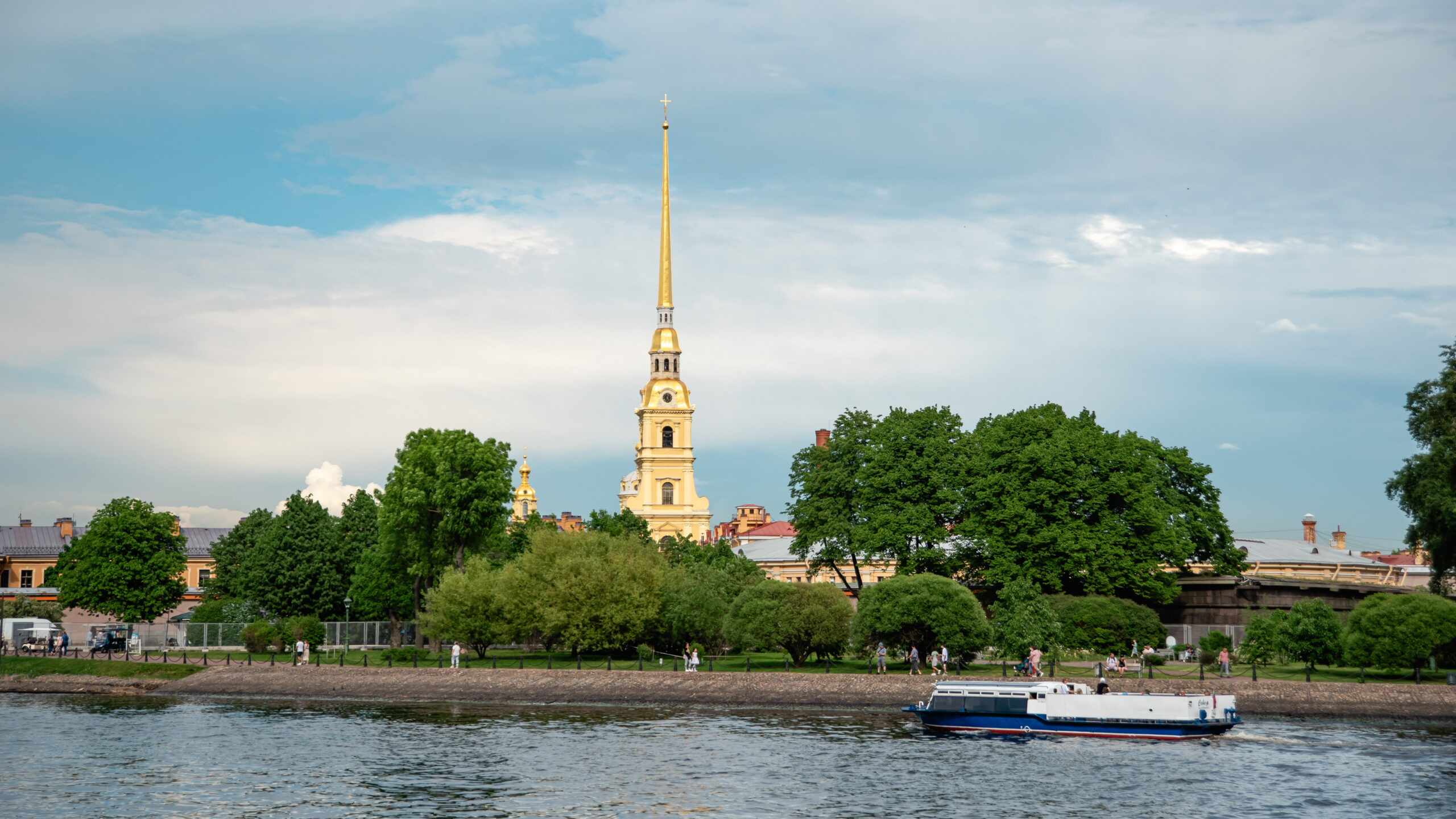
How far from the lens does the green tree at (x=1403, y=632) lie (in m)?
57.8

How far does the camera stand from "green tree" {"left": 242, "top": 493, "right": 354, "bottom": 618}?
301 feet

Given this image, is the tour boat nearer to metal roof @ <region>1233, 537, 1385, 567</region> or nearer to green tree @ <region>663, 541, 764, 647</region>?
green tree @ <region>663, 541, 764, 647</region>

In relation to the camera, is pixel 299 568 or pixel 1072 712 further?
pixel 299 568

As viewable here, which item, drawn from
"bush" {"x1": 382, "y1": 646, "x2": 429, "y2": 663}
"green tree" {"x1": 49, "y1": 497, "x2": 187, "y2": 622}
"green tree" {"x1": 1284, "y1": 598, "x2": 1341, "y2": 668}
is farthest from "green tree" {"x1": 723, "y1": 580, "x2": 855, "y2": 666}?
"green tree" {"x1": 49, "y1": 497, "x2": 187, "y2": 622}

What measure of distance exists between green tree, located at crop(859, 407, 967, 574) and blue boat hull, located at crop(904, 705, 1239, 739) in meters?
25.0

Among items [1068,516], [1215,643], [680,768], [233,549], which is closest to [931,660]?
[1068,516]

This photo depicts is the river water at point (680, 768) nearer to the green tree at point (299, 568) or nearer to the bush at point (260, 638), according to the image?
the bush at point (260, 638)

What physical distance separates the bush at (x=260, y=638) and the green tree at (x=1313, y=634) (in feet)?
185

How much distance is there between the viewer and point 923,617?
6306cm

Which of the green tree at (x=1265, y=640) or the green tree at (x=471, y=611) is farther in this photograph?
the green tree at (x=471, y=611)

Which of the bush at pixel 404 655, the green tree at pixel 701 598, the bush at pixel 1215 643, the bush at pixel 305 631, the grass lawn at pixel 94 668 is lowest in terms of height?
the grass lawn at pixel 94 668

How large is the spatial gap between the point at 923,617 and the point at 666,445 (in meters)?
101

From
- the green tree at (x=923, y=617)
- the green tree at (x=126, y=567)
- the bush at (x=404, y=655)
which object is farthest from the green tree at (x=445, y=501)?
the green tree at (x=923, y=617)

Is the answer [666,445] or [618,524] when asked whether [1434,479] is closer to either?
[618,524]
